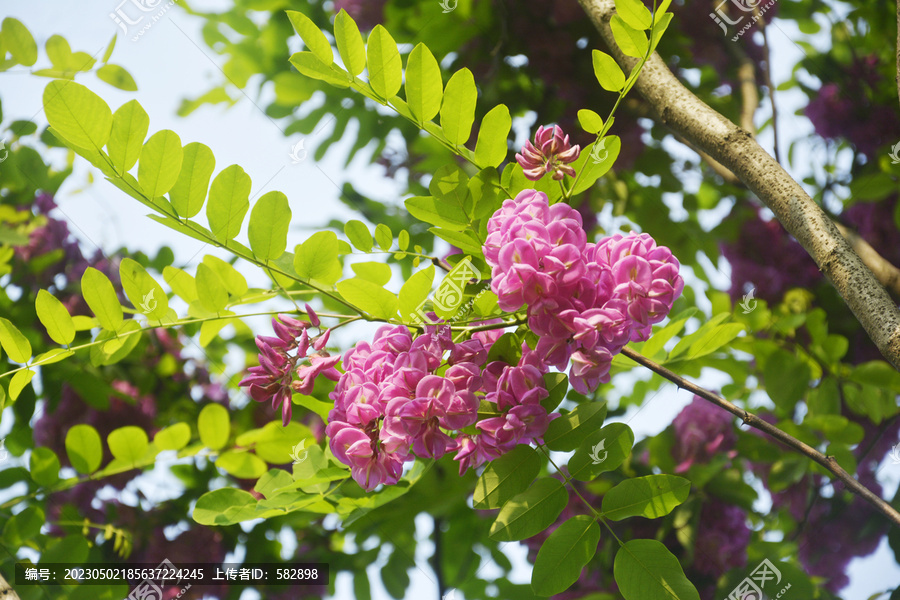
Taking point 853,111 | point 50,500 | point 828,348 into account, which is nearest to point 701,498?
point 828,348

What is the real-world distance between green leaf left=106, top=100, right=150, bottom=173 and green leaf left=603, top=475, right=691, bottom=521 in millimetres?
492

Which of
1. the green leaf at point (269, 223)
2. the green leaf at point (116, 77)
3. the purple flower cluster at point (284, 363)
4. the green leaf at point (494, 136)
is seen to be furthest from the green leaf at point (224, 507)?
the green leaf at point (116, 77)

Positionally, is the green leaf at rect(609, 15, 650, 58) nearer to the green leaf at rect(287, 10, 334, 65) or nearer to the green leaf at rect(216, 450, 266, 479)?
the green leaf at rect(287, 10, 334, 65)

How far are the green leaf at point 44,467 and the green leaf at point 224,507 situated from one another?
485 mm

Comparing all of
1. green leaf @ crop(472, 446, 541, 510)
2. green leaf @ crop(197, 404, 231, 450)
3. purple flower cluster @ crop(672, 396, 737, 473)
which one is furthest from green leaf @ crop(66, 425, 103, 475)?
purple flower cluster @ crop(672, 396, 737, 473)

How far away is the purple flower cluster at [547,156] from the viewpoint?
1.57 ft

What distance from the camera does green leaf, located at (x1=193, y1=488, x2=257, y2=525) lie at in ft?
1.94

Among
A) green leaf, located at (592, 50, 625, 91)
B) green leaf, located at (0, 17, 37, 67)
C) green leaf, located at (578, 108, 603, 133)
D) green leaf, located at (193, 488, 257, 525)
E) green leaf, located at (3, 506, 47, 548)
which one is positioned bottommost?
green leaf, located at (3, 506, 47, 548)

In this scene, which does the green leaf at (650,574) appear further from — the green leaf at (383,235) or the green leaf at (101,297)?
the green leaf at (101,297)

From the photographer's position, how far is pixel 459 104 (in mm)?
519

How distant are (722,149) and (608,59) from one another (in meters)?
0.12

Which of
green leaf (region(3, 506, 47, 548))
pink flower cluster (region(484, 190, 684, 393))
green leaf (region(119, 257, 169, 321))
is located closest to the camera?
pink flower cluster (region(484, 190, 684, 393))

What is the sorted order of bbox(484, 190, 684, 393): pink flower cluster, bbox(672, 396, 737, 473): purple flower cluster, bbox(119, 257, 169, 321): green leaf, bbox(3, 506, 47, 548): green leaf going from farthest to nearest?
bbox(672, 396, 737, 473): purple flower cluster < bbox(3, 506, 47, 548): green leaf < bbox(119, 257, 169, 321): green leaf < bbox(484, 190, 684, 393): pink flower cluster

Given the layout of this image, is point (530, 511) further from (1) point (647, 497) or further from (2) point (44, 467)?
(2) point (44, 467)
